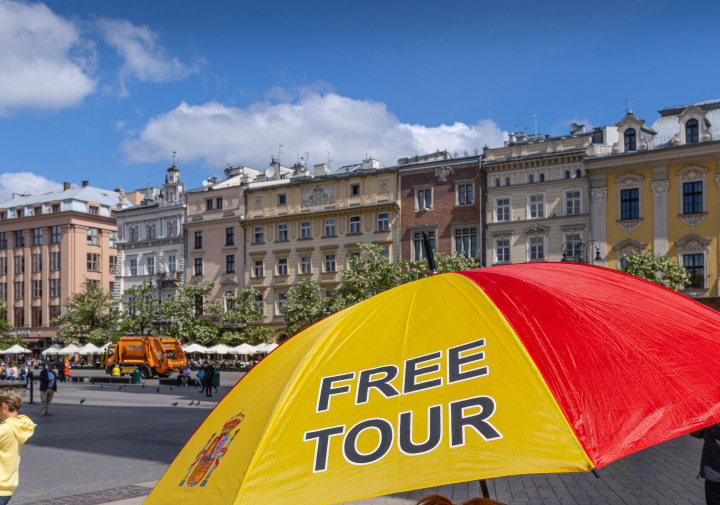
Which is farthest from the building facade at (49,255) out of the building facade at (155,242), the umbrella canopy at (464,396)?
the umbrella canopy at (464,396)

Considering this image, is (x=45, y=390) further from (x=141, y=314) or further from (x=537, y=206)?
(x=141, y=314)

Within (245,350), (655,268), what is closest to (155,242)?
(245,350)

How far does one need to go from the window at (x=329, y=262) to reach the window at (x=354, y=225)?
8.37 feet

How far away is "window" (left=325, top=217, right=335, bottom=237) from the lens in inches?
2208

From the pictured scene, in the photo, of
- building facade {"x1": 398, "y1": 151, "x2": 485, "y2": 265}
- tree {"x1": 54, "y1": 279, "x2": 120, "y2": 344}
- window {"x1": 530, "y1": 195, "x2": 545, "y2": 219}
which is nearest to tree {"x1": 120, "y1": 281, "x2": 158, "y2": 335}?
tree {"x1": 54, "y1": 279, "x2": 120, "y2": 344}

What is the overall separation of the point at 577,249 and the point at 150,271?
39.1 meters

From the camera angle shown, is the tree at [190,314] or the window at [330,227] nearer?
the tree at [190,314]

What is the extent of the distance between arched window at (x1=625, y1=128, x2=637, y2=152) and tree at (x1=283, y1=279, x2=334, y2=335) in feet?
72.3

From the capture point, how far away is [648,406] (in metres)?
2.75

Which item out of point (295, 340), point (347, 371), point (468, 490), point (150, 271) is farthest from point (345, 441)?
point (150, 271)

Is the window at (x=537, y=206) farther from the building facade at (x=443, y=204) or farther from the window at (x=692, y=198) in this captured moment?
the window at (x=692, y=198)

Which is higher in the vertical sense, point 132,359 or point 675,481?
point 675,481

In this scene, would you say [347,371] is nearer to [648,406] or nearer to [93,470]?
[648,406]

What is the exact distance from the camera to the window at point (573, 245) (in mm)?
45531
